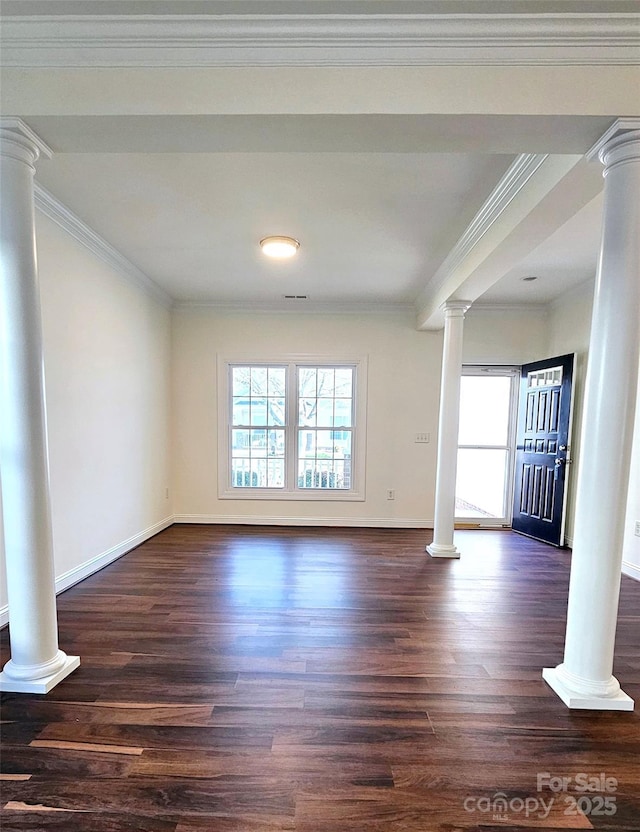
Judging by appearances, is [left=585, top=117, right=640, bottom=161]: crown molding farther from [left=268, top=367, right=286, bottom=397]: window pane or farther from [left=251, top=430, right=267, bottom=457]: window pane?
[left=251, top=430, right=267, bottom=457]: window pane

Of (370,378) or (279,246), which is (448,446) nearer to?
(370,378)

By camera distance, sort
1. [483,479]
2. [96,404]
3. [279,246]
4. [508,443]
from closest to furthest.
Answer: [279,246]
[96,404]
[508,443]
[483,479]

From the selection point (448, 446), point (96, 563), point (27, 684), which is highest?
point (448, 446)

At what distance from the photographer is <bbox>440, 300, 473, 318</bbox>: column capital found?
12.2 feet

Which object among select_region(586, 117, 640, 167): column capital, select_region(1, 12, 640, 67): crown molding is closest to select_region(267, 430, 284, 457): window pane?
select_region(1, 12, 640, 67): crown molding

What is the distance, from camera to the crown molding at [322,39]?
1.48 meters

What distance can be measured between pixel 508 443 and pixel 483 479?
1.92 feet

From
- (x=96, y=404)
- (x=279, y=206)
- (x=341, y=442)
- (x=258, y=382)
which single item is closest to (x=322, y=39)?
(x=279, y=206)

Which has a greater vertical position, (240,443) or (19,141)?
(19,141)

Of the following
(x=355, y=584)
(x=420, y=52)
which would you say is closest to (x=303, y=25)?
(x=420, y=52)

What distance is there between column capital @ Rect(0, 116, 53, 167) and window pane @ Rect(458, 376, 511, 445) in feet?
15.3

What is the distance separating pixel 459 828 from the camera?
4.17ft

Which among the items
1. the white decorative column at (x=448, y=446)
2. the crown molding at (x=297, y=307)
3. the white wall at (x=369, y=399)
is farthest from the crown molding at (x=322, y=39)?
the white wall at (x=369, y=399)

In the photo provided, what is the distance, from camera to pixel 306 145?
175 cm
